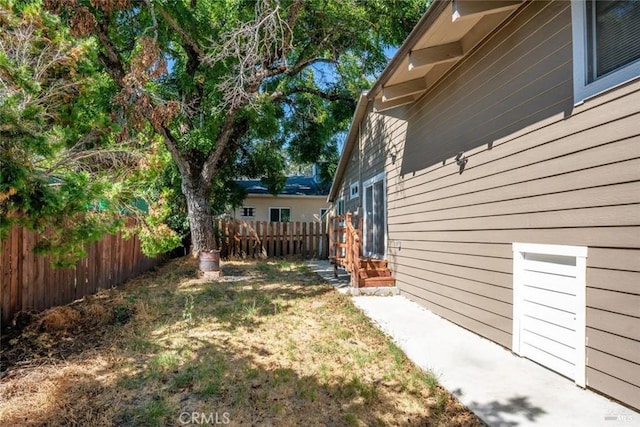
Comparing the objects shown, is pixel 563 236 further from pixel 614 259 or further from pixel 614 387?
pixel 614 387

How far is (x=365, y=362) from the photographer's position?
144 inches

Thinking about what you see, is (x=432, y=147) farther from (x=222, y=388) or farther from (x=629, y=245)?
(x=222, y=388)

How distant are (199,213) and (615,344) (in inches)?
361

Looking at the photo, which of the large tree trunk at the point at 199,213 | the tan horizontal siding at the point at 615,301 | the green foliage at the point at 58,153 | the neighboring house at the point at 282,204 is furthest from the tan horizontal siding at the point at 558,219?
the neighboring house at the point at 282,204

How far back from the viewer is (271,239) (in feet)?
45.4

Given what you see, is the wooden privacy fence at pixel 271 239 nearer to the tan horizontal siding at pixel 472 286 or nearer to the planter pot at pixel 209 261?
the planter pot at pixel 209 261

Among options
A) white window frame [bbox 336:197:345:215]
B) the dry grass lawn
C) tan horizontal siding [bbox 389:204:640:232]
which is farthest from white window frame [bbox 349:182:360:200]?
tan horizontal siding [bbox 389:204:640:232]

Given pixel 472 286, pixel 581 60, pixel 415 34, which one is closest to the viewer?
pixel 581 60

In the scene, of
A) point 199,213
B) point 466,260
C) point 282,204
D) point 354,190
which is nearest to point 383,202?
point 354,190

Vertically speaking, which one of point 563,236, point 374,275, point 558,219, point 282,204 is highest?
point 282,204

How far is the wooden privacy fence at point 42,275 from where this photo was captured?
13.6 ft

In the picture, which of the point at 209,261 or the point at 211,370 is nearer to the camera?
the point at 211,370

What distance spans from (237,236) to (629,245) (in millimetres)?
11842

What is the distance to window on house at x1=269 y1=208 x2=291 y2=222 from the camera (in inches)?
729
